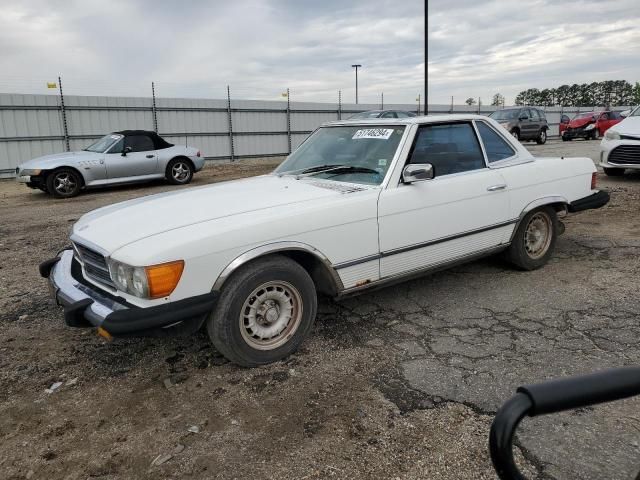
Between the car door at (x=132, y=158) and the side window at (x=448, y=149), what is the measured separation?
928cm

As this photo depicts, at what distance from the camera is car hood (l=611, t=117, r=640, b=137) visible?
9172 millimetres

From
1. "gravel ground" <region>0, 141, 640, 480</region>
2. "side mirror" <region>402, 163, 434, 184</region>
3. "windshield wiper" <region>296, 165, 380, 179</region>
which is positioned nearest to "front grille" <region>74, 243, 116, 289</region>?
"gravel ground" <region>0, 141, 640, 480</region>

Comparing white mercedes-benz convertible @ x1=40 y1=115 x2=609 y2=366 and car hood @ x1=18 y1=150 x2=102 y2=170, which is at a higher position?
car hood @ x1=18 y1=150 x2=102 y2=170

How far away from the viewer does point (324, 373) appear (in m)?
3.07

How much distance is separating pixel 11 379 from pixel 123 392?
2.60 ft

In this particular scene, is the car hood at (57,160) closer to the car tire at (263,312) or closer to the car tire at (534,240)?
the car tire at (263,312)

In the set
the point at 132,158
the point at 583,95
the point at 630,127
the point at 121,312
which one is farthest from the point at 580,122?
the point at 583,95

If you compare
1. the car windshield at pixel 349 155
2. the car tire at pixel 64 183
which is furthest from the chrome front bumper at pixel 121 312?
the car tire at pixel 64 183

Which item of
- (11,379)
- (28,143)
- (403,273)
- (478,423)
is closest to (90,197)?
(28,143)

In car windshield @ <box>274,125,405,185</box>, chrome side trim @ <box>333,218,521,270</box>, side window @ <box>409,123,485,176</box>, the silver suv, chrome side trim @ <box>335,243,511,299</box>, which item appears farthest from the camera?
the silver suv

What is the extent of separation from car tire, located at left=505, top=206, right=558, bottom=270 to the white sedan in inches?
226

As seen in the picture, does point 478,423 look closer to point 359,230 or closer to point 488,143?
point 359,230

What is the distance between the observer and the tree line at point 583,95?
84.9 m

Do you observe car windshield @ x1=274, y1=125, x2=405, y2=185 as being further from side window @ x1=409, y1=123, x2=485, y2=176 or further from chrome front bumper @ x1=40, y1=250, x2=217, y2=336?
chrome front bumper @ x1=40, y1=250, x2=217, y2=336
